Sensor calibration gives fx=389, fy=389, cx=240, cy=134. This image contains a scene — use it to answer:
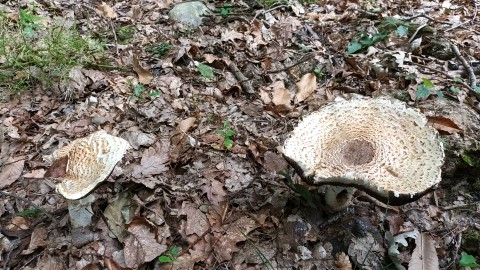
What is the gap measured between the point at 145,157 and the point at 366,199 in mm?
2269

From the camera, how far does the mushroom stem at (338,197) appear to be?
335cm

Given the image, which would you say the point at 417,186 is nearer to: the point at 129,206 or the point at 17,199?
the point at 129,206

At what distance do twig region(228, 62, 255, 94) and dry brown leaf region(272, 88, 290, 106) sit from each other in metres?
0.36

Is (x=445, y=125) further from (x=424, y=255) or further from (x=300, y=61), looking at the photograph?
(x=300, y=61)

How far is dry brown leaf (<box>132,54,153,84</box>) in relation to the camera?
16.8 ft

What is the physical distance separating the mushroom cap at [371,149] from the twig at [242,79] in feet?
5.84

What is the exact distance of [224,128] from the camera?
173 inches

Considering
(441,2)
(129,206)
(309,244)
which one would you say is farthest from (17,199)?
(441,2)

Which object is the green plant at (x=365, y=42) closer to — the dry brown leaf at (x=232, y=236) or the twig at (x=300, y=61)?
the twig at (x=300, y=61)

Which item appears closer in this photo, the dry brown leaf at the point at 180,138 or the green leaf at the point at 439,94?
the dry brown leaf at the point at 180,138

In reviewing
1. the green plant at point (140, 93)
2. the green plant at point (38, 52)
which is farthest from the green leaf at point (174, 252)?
the green plant at point (38, 52)

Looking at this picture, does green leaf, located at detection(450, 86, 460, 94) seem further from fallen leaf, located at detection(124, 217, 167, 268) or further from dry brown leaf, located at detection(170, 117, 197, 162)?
fallen leaf, located at detection(124, 217, 167, 268)

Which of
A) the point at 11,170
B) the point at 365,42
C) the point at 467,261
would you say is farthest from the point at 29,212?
the point at 365,42

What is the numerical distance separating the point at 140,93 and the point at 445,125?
3537mm
